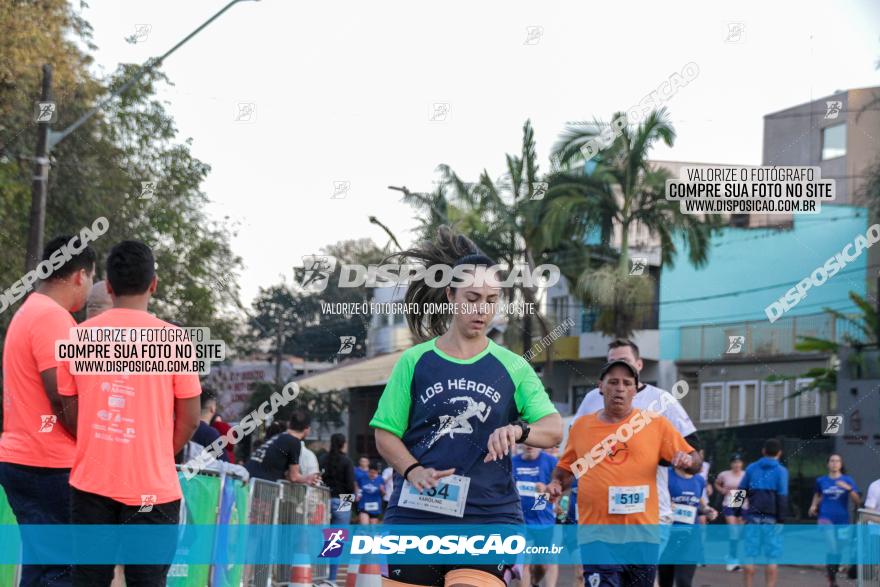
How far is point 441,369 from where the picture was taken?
17.8ft

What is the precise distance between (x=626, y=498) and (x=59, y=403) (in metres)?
3.32

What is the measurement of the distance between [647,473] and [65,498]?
328 cm

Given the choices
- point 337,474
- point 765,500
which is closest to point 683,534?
point 765,500

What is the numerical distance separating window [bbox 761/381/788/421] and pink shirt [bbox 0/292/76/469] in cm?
3231

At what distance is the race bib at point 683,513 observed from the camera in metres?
11.8

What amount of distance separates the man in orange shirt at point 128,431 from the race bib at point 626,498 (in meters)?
2.88

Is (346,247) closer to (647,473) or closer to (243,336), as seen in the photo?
(243,336)

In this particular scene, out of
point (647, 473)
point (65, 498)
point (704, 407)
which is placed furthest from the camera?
point (704, 407)

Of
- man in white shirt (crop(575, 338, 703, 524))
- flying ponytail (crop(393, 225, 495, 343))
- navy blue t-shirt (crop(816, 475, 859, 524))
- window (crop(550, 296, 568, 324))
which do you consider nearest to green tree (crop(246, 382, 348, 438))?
window (crop(550, 296, 568, 324))

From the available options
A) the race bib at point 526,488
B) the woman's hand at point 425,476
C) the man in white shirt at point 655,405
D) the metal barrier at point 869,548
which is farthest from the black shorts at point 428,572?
the race bib at point 526,488

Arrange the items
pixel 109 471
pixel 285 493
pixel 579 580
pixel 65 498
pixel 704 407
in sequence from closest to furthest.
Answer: pixel 109 471 → pixel 65 498 → pixel 579 580 → pixel 285 493 → pixel 704 407

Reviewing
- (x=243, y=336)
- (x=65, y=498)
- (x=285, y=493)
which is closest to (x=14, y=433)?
(x=65, y=498)

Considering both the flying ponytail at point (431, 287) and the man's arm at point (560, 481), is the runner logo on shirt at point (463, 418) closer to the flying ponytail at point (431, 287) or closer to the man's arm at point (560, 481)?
the flying ponytail at point (431, 287)

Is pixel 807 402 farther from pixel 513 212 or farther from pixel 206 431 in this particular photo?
pixel 206 431
